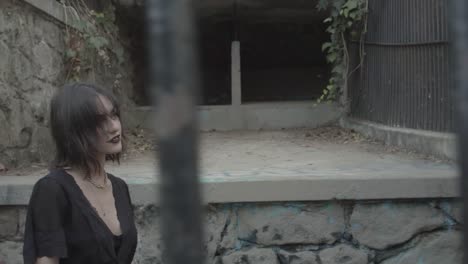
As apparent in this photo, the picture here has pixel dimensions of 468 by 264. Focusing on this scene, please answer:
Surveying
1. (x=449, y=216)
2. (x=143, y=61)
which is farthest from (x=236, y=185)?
(x=143, y=61)

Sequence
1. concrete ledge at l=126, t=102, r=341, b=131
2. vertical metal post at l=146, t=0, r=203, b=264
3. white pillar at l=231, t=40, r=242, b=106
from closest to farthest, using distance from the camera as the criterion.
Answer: vertical metal post at l=146, t=0, r=203, b=264
concrete ledge at l=126, t=102, r=341, b=131
white pillar at l=231, t=40, r=242, b=106

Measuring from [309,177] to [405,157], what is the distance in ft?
4.17

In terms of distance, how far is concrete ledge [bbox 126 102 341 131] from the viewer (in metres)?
6.02

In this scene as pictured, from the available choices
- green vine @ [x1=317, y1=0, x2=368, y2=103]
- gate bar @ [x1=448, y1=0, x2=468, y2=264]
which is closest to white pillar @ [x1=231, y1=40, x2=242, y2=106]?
green vine @ [x1=317, y1=0, x2=368, y2=103]

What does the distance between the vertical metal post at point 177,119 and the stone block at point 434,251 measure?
2.72 m

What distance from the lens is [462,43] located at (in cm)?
A: 67

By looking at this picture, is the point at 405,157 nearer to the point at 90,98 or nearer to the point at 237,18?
the point at 90,98

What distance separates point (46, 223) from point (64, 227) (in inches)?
2.5

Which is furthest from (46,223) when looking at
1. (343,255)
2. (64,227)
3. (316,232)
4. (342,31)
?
(342,31)

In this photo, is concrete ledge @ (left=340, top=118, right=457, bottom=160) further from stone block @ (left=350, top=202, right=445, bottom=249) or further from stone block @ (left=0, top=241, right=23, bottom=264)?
stone block @ (left=0, top=241, right=23, bottom=264)

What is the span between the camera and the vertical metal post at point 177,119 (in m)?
0.65

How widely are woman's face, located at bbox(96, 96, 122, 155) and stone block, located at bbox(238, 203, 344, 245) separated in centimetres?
130

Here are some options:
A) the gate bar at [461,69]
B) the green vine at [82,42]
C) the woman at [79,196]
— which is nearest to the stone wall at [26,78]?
the green vine at [82,42]

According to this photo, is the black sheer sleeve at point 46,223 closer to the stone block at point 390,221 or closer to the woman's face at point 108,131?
the woman's face at point 108,131
